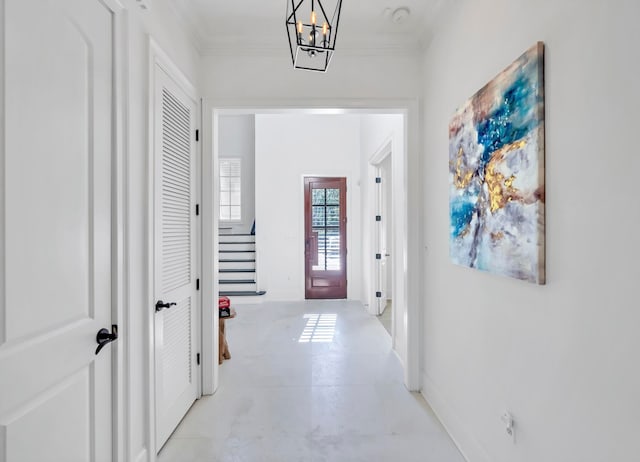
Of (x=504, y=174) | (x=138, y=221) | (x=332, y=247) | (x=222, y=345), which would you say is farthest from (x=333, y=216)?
(x=504, y=174)

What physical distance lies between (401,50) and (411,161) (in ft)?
2.85

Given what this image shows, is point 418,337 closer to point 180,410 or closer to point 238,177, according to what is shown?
point 180,410

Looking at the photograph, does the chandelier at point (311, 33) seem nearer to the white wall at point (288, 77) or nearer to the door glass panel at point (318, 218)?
the white wall at point (288, 77)

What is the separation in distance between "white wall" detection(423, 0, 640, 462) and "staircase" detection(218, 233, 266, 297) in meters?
4.62

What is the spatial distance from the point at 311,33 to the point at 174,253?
1.54m

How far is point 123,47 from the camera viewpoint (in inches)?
61.2

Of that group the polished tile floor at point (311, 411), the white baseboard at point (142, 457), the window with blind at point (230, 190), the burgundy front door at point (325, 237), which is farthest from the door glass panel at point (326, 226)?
the white baseboard at point (142, 457)

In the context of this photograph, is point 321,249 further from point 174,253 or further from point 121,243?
point 121,243

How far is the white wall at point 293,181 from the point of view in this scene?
A: 5980mm

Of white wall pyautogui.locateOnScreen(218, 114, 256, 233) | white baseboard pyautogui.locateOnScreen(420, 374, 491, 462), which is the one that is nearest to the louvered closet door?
white baseboard pyautogui.locateOnScreen(420, 374, 491, 462)

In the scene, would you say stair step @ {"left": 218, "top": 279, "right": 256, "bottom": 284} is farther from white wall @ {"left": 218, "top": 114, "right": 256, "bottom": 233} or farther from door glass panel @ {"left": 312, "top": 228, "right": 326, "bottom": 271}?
white wall @ {"left": 218, "top": 114, "right": 256, "bottom": 233}
